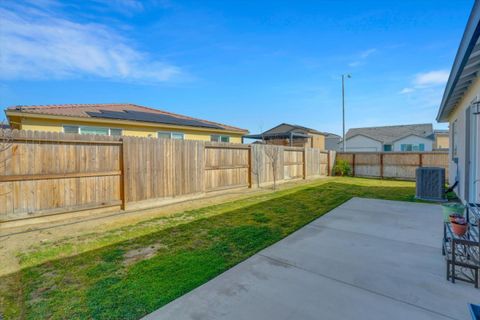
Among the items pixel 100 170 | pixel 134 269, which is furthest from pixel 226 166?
pixel 134 269

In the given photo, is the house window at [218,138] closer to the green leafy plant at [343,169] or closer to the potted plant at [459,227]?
the green leafy plant at [343,169]

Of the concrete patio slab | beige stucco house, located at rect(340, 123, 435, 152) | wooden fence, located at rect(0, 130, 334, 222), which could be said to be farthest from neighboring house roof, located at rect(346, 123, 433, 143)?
the concrete patio slab

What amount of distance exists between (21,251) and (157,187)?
340cm

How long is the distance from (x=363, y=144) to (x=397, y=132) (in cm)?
495

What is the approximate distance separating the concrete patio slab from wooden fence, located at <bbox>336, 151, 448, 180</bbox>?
11.5 m

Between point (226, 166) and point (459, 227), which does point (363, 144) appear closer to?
point (226, 166)

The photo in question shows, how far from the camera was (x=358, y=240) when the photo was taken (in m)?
4.14

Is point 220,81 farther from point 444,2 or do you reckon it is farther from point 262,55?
point 444,2

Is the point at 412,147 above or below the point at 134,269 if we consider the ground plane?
above

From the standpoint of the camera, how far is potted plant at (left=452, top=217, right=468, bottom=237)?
2.92 meters

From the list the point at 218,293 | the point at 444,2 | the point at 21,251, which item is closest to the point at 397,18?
the point at 444,2

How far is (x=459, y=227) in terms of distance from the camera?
→ 2.94 m

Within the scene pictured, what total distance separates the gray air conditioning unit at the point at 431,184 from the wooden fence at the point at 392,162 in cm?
606

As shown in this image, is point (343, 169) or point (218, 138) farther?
point (343, 169)
